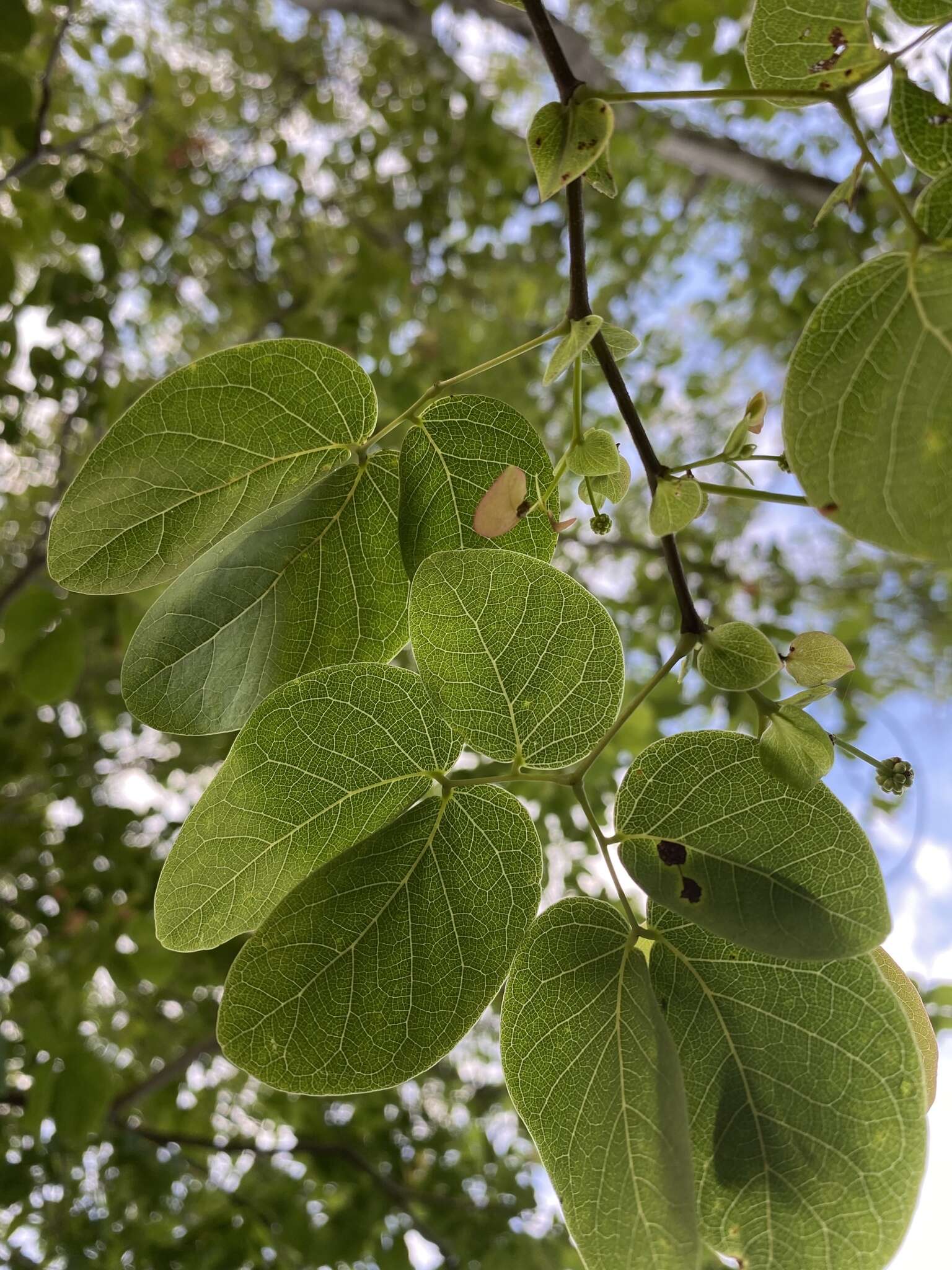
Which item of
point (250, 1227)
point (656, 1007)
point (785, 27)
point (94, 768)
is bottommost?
point (250, 1227)

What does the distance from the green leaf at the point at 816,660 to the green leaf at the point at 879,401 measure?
0.09 m

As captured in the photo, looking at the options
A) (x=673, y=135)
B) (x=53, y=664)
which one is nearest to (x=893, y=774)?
(x=53, y=664)

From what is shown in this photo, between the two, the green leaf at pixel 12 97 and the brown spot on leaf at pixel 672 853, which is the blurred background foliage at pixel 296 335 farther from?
the brown spot on leaf at pixel 672 853

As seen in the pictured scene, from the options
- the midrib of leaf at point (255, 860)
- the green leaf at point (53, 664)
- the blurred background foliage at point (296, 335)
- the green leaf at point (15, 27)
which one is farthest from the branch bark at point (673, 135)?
the midrib of leaf at point (255, 860)

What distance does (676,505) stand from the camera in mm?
365

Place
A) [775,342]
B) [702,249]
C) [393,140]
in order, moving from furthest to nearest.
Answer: [702,249], [775,342], [393,140]

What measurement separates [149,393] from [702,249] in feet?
8.81

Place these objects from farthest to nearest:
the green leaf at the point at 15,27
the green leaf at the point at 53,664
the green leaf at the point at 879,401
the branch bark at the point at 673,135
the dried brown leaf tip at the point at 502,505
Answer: the branch bark at the point at 673,135 < the green leaf at the point at 53,664 < the green leaf at the point at 15,27 < the dried brown leaf tip at the point at 502,505 < the green leaf at the point at 879,401

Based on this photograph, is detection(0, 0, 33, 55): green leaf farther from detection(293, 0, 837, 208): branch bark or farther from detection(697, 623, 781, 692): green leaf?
detection(293, 0, 837, 208): branch bark

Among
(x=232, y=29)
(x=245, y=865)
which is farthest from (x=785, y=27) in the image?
(x=232, y=29)

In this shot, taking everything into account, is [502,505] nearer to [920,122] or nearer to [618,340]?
[618,340]

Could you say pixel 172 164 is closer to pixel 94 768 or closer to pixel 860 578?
pixel 94 768

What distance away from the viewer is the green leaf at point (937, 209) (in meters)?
0.30

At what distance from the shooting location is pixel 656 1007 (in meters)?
0.36
